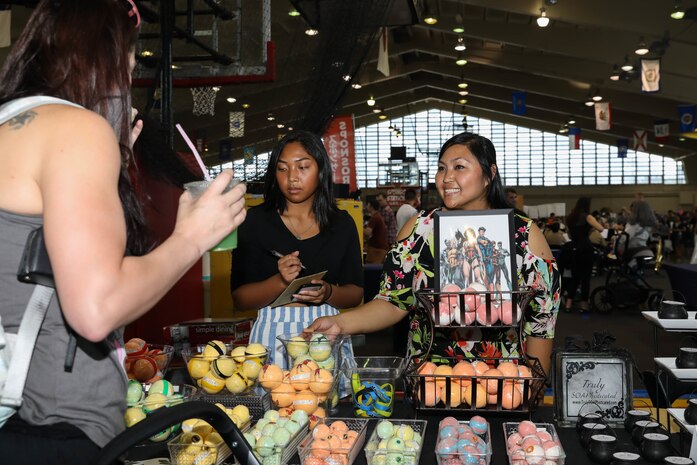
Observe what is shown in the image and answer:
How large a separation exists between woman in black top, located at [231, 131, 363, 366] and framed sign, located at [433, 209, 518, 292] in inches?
35.4

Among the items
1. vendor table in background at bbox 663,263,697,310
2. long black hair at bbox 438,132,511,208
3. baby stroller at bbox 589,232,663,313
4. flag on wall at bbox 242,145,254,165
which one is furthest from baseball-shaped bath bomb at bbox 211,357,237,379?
baby stroller at bbox 589,232,663,313

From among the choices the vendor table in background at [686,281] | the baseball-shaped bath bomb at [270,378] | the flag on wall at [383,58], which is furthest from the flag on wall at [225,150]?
the baseball-shaped bath bomb at [270,378]

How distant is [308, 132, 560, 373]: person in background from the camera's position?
220 cm

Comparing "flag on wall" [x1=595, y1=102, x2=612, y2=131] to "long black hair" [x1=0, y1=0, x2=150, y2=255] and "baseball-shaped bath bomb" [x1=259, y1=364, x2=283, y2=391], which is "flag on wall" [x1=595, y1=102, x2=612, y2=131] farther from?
"long black hair" [x1=0, y1=0, x2=150, y2=255]

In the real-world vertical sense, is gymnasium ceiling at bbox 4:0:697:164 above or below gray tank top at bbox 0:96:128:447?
above

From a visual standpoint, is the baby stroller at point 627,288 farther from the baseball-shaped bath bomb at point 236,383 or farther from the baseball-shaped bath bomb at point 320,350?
the baseball-shaped bath bomb at point 236,383

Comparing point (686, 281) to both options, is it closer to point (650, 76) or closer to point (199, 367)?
point (199, 367)

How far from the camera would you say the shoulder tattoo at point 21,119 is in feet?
3.31

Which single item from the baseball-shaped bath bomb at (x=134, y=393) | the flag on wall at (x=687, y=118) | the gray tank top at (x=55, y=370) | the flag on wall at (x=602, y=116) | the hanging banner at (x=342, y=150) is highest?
the flag on wall at (x=602, y=116)

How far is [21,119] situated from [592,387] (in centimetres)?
144

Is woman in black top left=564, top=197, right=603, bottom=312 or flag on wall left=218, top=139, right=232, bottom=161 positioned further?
woman in black top left=564, top=197, right=603, bottom=312

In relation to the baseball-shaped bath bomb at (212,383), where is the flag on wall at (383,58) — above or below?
above

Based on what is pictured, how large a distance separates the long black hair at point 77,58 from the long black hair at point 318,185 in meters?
1.77

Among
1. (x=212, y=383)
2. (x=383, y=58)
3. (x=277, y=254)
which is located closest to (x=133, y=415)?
(x=212, y=383)
